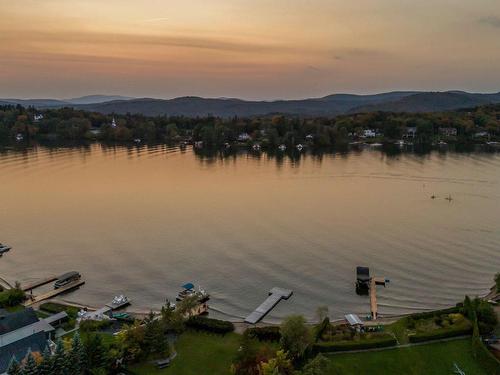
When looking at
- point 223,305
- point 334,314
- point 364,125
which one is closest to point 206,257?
point 223,305

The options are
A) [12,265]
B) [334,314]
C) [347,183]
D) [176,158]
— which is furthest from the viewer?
[176,158]

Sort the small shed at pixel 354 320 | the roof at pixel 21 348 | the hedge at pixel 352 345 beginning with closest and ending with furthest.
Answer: the roof at pixel 21 348, the hedge at pixel 352 345, the small shed at pixel 354 320

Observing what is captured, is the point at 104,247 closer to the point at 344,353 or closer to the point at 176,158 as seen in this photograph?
the point at 344,353

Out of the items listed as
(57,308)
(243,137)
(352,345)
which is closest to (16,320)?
(57,308)

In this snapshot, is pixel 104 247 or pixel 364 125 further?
pixel 364 125

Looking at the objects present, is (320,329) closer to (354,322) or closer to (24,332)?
(354,322)

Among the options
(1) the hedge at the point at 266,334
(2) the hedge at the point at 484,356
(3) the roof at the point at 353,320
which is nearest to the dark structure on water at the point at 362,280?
(3) the roof at the point at 353,320

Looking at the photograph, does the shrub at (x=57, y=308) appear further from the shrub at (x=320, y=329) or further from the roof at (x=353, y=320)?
the roof at (x=353, y=320)
